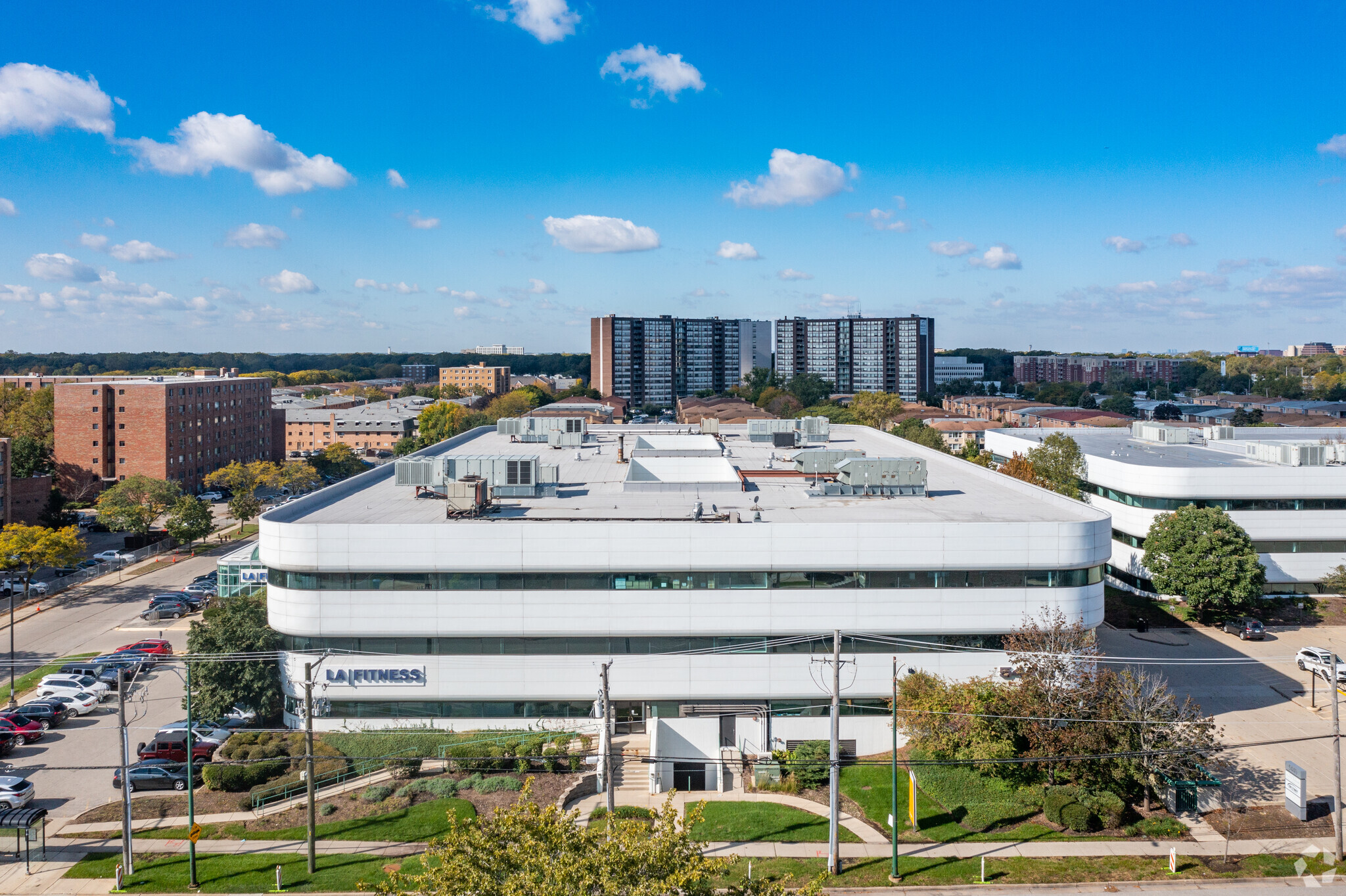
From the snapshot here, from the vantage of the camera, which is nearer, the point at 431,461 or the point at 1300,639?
the point at 431,461

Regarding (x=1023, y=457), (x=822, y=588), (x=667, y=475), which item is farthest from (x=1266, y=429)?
(x=822, y=588)

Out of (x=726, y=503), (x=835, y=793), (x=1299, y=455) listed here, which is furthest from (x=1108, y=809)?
(x=1299, y=455)

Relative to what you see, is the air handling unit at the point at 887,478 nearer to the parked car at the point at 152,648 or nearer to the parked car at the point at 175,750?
the parked car at the point at 175,750

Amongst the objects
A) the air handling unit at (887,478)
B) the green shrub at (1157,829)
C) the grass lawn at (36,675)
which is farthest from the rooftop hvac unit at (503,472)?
the green shrub at (1157,829)

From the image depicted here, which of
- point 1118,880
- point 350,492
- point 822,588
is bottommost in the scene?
point 1118,880

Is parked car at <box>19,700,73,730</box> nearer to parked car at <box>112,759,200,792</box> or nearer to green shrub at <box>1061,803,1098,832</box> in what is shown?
parked car at <box>112,759,200,792</box>

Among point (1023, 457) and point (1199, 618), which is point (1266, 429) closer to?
point (1023, 457)
